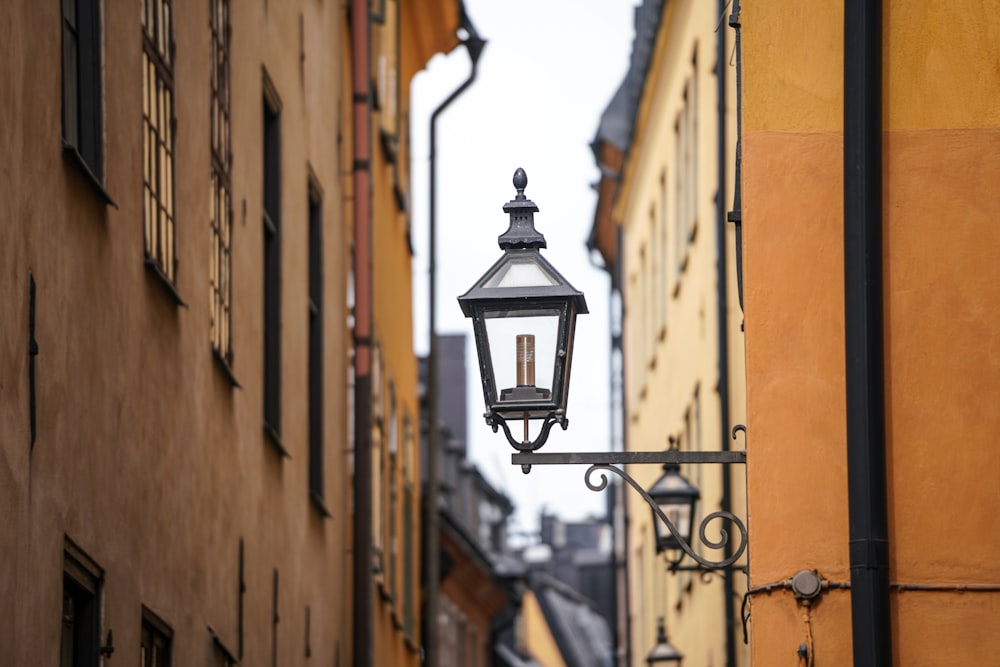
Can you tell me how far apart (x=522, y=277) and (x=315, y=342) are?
956cm

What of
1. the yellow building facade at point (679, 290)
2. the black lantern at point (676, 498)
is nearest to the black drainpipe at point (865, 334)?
the yellow building facade at point (679, 290)

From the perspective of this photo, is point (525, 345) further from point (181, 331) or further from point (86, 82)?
point (181, 331)

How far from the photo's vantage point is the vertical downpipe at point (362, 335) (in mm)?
19219

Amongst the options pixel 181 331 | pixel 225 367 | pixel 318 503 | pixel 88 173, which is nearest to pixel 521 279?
pixel 88 173

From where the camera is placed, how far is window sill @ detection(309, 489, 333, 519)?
1717 centimetres

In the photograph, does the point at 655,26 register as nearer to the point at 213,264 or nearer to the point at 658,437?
the point at 658,437

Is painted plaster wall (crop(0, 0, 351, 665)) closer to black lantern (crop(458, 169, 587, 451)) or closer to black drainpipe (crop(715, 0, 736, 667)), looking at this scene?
black lantern (crop(458, 169, 587, 451))

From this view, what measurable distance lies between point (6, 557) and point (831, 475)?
2.93 metres

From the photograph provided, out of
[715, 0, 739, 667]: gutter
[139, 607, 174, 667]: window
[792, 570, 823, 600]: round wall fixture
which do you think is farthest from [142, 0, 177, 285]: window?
[715, 0, 739, 667]: gutter

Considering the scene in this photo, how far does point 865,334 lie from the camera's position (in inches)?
333

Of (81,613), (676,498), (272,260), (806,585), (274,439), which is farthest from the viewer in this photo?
(272,260)

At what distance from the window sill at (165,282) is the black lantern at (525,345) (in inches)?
112

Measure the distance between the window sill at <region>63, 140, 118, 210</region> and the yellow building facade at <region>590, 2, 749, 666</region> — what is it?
4.39 meters

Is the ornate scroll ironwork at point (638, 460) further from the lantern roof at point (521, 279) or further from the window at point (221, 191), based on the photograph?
the window at point (221, 191)
